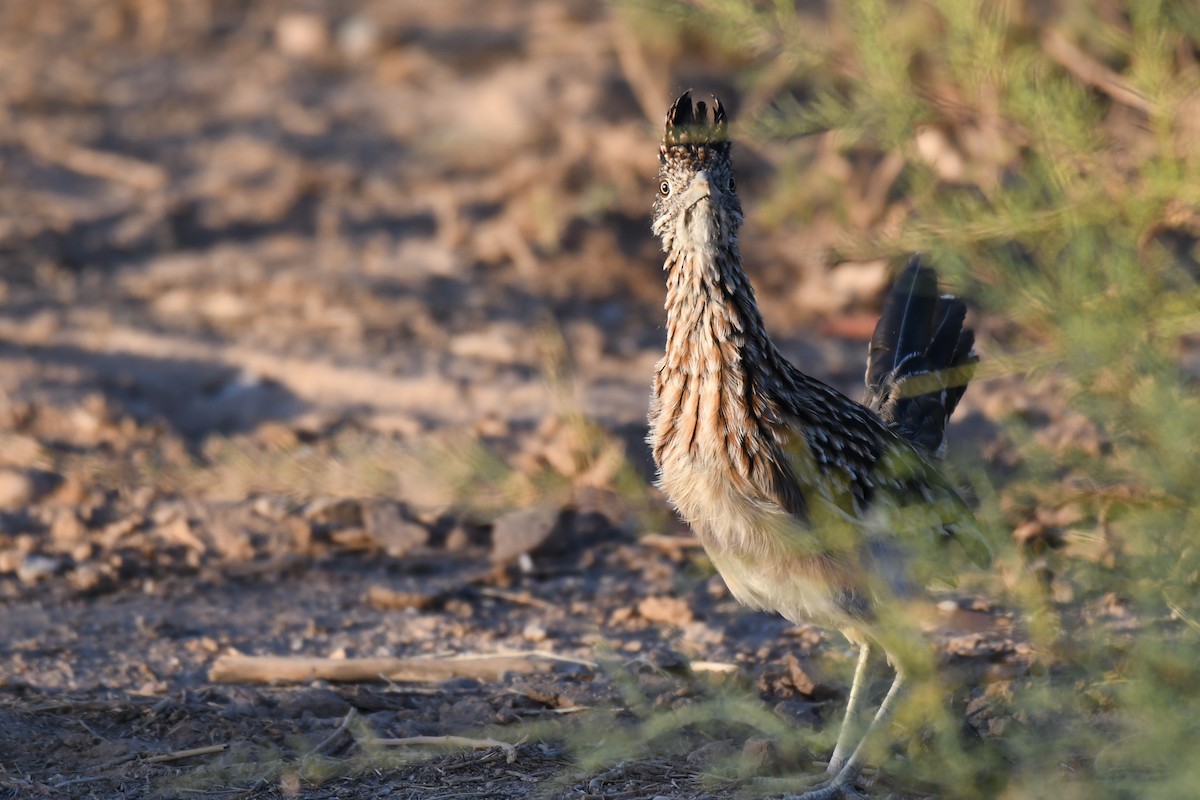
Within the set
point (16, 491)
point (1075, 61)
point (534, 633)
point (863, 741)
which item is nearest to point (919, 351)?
point (863, 741)

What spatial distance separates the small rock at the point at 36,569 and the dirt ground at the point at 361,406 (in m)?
0.01

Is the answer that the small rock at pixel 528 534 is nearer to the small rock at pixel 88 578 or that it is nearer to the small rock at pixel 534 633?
the small rock at pixel 534 633

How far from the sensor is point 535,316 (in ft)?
24.9

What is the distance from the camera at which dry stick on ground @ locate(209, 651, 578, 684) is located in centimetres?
458

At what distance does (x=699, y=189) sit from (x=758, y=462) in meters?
0.70

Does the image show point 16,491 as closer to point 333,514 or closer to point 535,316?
point 333,514

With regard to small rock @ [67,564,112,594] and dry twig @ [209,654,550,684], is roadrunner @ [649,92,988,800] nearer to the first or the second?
dry twig @ [209,654,550,684]

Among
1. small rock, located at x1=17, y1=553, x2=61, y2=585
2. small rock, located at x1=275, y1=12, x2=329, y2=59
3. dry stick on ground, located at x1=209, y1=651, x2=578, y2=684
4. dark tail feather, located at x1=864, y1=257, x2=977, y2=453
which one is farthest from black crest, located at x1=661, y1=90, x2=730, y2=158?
small rock, located at x1=275, y1=12, x2=329, y2=59

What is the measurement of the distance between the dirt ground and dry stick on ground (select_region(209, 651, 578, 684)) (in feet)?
0.17

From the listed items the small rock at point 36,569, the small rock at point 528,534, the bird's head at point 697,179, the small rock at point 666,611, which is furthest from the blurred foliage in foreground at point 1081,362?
the small rock at point 36,569

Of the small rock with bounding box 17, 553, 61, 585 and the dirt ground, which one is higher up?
the dirt ground

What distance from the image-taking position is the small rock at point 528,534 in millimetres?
5656

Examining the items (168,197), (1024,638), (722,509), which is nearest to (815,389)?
(722,509)

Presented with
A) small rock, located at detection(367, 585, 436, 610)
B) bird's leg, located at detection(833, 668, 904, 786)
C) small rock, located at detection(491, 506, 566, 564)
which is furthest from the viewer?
small rock, located at detection(491, 506, 566, 564)
